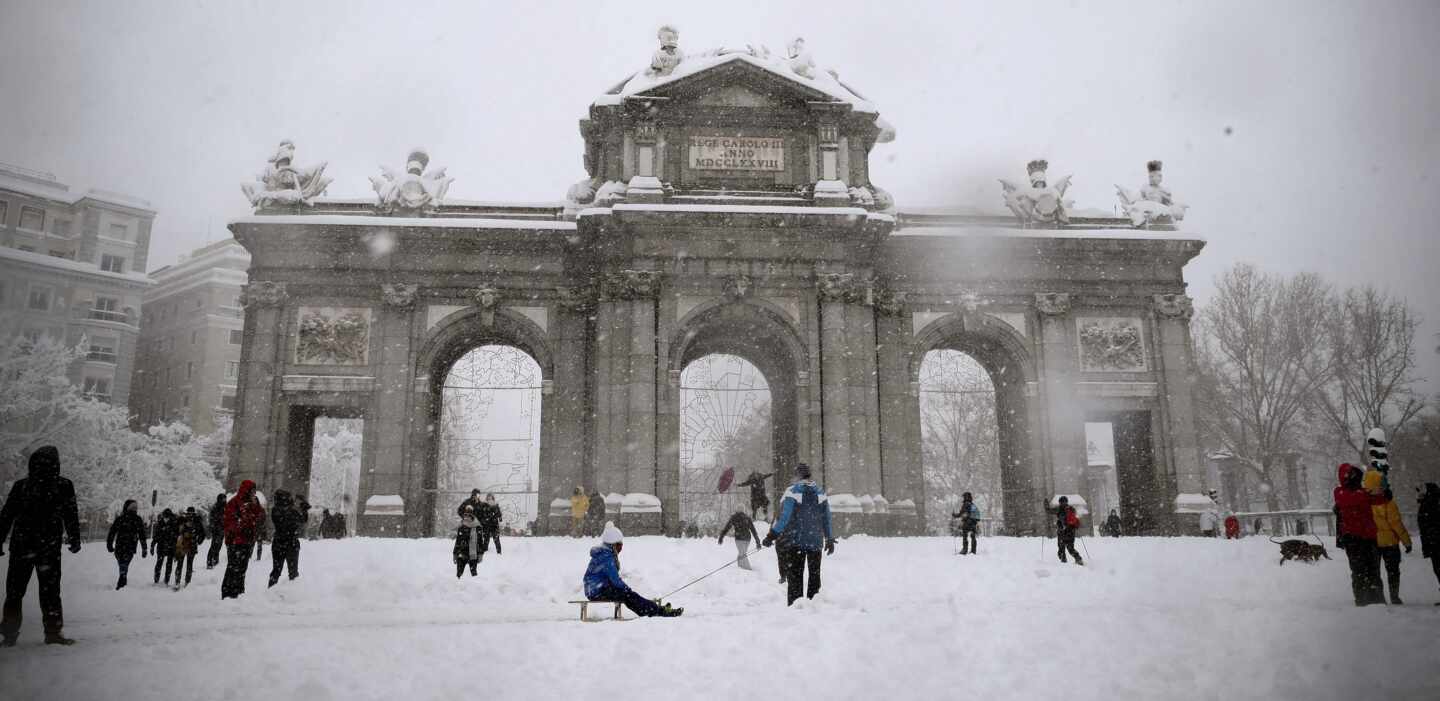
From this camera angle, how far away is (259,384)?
26047mm

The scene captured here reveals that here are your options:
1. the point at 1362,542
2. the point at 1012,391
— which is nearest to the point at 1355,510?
the point at 1362,542

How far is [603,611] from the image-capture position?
1068 cm

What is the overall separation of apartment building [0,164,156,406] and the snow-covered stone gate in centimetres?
445

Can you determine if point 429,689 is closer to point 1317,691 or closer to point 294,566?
point 1317,691

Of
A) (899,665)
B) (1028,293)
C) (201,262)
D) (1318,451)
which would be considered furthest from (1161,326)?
(201,262)

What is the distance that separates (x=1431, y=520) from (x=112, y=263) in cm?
3266

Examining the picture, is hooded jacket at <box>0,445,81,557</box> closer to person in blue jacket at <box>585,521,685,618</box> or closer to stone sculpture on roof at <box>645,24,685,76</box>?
person in blue jacket at <box>585,521,685,618</box>

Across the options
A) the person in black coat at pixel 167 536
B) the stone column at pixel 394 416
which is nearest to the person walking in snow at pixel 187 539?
the person in black coat at pixel 167 536

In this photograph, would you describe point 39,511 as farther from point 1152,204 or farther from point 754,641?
point 1152,204

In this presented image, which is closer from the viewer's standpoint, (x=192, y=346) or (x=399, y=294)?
(x=399, y=294)

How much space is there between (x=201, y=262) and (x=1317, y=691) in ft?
208

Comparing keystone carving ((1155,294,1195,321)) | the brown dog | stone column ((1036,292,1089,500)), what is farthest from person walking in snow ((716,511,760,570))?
keystone carving ((1155,294,1195,321))

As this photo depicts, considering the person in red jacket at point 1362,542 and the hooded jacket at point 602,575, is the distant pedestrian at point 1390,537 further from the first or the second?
the hooded jacket at point 602,575

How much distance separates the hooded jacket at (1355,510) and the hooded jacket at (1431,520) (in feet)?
2.03
